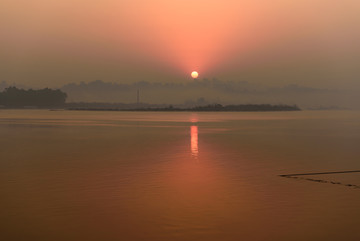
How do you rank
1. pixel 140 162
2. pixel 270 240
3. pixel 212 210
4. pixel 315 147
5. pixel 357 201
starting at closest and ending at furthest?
1. pixel 270 240
2. pixel 212 210
3. pixel 357 201
4. pixel 140 162
5. pixel 315 147

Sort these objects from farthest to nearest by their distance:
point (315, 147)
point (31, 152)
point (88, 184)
A: 1. point (315, 147)
2. point (31, 152)
3. point (88, 184)

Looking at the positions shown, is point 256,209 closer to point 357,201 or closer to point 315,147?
point 357,201

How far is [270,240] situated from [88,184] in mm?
10307

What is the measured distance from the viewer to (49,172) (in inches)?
998

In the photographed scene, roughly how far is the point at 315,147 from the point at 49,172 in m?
24.1

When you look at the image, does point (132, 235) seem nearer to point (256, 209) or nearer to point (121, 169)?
point (256, 209)

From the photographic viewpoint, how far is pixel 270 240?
12.8 metres

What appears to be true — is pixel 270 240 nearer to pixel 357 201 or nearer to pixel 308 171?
pixel 357 201

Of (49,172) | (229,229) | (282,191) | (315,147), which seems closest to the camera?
(229,229)

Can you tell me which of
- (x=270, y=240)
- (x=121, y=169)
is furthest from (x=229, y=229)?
(x=121, y=169)

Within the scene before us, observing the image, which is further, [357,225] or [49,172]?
[49,172]

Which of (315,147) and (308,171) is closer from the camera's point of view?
(308,171)

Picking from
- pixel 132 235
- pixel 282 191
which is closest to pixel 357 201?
pixel 282 191

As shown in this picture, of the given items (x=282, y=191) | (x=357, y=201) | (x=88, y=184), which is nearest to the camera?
(x=357, y=201)
